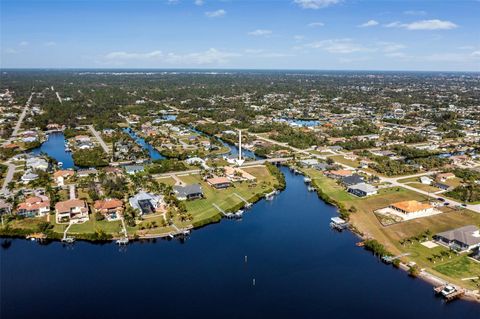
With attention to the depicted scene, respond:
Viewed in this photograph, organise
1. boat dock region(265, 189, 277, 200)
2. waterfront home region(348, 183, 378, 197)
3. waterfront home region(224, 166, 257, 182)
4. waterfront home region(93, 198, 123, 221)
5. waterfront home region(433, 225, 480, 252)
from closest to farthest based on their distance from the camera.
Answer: waterfront home region(433, 225, 480, 252) → waterfront home region(93, 198, 123, 221) → waterfront home region(348, 183, 378, 197) → boat dock region(265, 189, 277, 200) → waterfront home region(224, 166, 257, 182)

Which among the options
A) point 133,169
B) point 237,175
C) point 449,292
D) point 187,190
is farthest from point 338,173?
point 133,169

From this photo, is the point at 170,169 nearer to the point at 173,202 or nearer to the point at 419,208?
the point at 173,202

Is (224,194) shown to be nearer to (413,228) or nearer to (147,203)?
(147,203)

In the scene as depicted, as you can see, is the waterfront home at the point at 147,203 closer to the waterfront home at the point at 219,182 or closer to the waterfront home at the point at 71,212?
the waterfront home at the point at 71,212

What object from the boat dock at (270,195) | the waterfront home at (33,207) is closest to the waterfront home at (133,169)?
the waterfront home at (33,207)

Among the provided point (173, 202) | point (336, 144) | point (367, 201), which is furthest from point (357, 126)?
point (173, 202)

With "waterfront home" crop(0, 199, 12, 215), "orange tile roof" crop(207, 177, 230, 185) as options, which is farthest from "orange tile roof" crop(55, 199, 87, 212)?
"orange tile roof" crop(207, 177, 230, 185)

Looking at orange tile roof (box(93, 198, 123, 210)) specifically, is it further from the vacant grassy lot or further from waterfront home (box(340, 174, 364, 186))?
waterfront home (box(340, 174, 364, 186))

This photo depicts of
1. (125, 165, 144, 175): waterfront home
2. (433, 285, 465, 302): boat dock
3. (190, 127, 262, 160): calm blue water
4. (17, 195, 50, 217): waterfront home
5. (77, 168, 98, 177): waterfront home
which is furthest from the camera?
(190, 127, 262, 160): calm blue water
